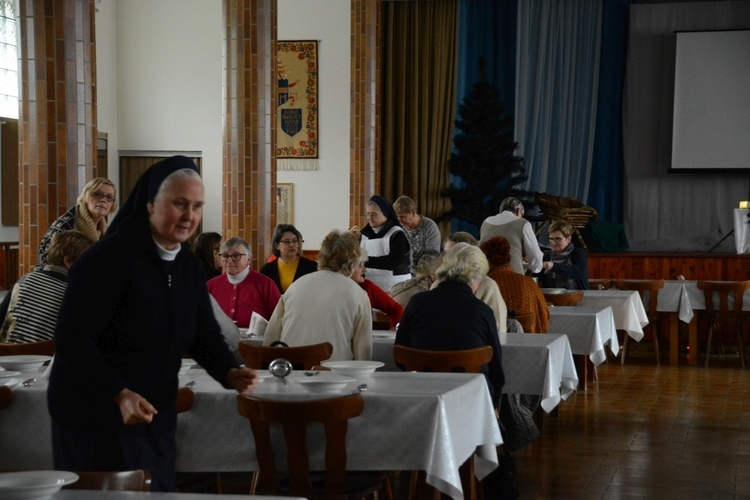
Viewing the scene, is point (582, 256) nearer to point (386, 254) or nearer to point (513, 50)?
point (386, 254)

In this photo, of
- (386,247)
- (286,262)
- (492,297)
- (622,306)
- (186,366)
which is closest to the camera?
(186,366)

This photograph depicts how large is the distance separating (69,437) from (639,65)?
1455cm

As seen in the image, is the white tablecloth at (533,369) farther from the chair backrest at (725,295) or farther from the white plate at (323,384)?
the chair backrest at (725,295)

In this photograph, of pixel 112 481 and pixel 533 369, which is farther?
pixel 533 369

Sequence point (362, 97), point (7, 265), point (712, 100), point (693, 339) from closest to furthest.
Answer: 1. point (693, 339)
2. point (7, 265)
3. point (362, 97)
4. point (712, 100)

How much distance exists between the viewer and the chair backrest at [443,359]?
4695 mm

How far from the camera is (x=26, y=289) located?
4.93 meters

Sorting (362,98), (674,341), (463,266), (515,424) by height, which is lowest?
(674,341)

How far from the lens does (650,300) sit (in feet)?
35.5

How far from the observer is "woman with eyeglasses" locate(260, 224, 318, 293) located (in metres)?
7.78

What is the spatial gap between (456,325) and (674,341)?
6.69m

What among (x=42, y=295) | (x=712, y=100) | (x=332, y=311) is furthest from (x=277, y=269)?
(x=712, y=100)

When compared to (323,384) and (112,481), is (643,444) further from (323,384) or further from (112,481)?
(112,481)

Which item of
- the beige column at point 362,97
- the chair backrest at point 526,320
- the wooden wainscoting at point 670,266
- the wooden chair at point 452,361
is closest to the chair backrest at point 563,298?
the chair backrest at point 526,320
